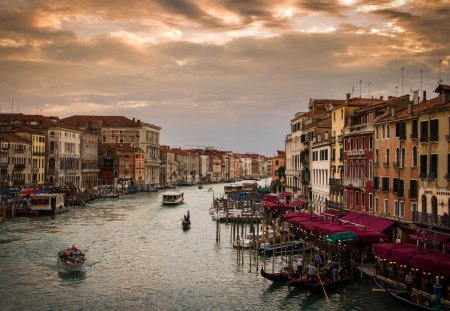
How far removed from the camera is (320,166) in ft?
121

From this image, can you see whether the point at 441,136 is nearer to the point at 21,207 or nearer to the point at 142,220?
the point at 142,220

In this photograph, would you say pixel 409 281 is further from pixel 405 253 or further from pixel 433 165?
pixel 433 165

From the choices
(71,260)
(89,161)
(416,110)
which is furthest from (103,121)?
(416,110)

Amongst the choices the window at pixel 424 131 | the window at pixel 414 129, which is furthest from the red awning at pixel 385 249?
the window at pixel 414 129

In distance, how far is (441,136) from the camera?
20844 mm

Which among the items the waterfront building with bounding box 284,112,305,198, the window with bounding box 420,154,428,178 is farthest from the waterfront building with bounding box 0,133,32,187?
the window with bounding box 420,154,428,178

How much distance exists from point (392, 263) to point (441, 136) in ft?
14.9

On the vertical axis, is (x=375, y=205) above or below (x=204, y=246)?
above

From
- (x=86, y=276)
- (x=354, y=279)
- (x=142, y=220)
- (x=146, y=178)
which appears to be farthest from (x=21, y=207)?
(x=146, y=178)

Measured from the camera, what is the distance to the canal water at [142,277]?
64.6ft

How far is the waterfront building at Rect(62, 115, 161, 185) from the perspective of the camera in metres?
97.7

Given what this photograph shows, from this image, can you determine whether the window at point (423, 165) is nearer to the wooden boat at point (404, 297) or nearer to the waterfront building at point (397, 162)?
the waterfront building at point (397, 162)

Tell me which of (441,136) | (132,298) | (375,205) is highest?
(441,136)

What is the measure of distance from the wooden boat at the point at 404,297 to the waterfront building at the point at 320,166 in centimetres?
→ 1378
